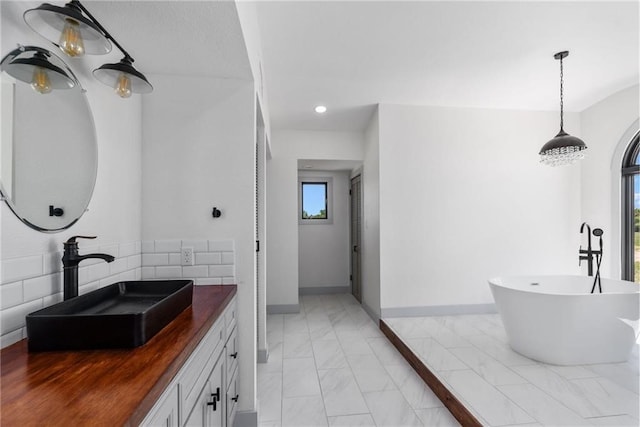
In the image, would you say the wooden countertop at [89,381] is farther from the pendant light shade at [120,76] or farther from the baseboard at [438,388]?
the baseboard at [438,388]

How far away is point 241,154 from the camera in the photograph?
2.01m

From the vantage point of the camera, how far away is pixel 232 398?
5.88 feet

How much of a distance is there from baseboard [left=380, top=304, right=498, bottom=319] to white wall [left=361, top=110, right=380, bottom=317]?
0.19m

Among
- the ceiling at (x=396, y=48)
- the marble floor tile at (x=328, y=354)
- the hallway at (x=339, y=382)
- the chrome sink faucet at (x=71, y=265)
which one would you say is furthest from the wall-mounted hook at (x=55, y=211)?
the marble floor tile at (x=328, y=354)

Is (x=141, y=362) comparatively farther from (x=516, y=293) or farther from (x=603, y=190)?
(x=603, y=190)

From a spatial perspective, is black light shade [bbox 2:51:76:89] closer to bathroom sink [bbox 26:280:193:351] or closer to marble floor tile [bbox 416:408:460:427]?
bathroom sink [bbox 26:280:193:351]

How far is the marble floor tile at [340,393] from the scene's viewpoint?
2166 mm

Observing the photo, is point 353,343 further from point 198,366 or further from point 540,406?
point 198,366

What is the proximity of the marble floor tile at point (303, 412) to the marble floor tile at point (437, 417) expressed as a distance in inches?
26.4

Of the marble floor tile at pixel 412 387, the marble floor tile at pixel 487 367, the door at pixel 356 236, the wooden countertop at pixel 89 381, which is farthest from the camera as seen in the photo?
the door at pixel 356 236

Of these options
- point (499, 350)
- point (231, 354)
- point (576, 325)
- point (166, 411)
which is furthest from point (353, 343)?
point (166, 411)

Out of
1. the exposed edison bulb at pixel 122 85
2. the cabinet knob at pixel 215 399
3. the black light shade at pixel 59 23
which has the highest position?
the black light shade at pixel 59 23

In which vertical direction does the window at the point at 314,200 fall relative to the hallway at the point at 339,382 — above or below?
above

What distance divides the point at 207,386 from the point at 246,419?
0.87 meters
